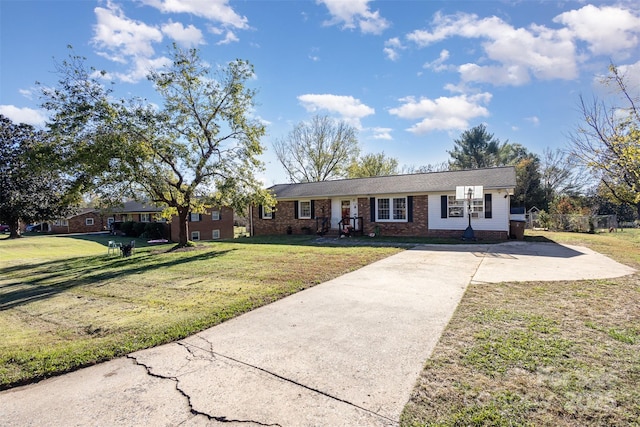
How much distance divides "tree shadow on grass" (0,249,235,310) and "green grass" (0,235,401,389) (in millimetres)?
33

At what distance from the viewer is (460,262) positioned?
8734 millimetres

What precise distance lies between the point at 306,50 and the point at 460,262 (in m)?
10.1

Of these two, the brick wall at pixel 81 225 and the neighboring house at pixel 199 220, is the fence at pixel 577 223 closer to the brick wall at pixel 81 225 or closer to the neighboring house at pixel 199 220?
the neighboring house at pixel 199 220

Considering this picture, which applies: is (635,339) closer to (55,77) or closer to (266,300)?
(266,300)

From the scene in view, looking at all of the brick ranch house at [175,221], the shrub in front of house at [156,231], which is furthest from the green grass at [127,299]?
the brick ranch house at [175,221]

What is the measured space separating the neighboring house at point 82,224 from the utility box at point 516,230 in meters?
41.6

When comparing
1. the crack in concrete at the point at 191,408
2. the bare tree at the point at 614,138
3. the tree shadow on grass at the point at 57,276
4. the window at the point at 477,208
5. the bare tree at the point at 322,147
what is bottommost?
the tree shadow on grass at the point at 57,276

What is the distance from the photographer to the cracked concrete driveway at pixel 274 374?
8.13 ft

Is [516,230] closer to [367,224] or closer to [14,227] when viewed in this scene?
[367,224]

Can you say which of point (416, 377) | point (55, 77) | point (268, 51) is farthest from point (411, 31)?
point (55, 77)

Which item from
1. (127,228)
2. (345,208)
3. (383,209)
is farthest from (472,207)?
(127,228)

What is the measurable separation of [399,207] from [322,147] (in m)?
20.0

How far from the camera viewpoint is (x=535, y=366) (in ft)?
9.84

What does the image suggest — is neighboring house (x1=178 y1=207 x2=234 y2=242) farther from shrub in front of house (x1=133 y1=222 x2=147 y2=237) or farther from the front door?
the front door
